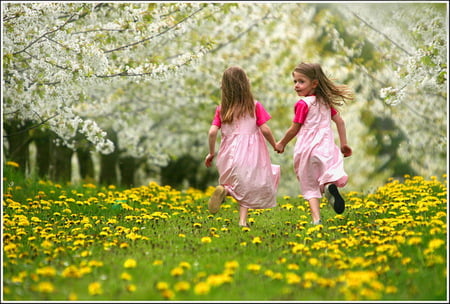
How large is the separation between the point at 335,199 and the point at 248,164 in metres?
1.03

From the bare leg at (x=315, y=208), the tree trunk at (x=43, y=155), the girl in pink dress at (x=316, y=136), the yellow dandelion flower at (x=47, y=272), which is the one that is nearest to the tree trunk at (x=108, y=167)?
the tree trunk at (x=43, y=155)

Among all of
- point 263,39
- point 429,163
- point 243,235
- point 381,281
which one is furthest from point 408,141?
point 381,281

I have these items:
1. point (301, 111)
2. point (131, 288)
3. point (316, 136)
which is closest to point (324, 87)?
point (301, 111)

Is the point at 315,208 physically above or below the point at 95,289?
above

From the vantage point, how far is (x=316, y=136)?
235 inches

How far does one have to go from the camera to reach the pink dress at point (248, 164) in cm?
601

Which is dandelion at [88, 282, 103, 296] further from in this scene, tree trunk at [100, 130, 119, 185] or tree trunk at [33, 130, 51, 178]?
tree trunk at [100, 130, 119, 185]

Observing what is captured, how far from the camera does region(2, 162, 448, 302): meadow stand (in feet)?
11.2

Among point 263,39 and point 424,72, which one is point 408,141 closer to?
point 263,39

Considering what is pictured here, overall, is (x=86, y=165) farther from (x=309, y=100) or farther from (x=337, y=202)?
(x=337, y=202)

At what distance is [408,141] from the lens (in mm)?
13305

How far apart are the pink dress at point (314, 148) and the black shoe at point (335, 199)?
0.40 feet

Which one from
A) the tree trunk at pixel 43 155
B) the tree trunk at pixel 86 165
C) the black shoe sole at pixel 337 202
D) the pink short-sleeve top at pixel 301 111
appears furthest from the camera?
the tree trunk at pixel 86 165

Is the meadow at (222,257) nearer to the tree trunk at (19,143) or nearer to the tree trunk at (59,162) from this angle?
the tree trunk at (19,143)
